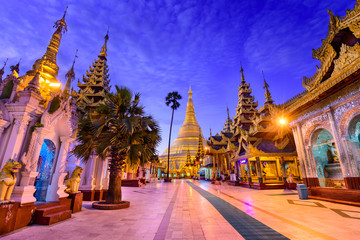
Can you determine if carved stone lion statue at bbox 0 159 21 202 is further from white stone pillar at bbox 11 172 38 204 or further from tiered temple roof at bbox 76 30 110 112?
tiered temple roof at bbox 76 30 110 112

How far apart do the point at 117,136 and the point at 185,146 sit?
66179mm

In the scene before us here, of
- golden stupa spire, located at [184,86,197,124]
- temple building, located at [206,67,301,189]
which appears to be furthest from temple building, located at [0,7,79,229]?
golden stupa spire, located at [184,86,197,124]

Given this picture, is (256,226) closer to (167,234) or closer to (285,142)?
(167,234)

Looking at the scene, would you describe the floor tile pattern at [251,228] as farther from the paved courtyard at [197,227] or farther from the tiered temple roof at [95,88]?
the tiered temple roof at [95,88]

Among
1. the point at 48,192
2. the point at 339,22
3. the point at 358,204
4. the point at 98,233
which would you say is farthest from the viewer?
the point at 339,22

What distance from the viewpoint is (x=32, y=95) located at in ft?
17.5

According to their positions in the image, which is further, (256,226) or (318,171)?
(318,171)

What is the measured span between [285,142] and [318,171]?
31.6 ft

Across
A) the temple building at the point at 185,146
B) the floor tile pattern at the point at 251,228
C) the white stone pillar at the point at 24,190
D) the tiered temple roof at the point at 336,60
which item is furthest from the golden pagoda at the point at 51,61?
the temple building at the point at 185,146

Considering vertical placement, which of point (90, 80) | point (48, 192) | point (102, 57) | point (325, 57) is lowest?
point (48, 192)

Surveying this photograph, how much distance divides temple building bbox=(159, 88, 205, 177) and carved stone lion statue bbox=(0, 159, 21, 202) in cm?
5584

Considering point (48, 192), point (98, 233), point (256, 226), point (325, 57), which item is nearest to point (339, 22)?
point (325, 57)

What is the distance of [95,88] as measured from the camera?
69.3ft

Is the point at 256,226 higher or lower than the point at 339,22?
lower
